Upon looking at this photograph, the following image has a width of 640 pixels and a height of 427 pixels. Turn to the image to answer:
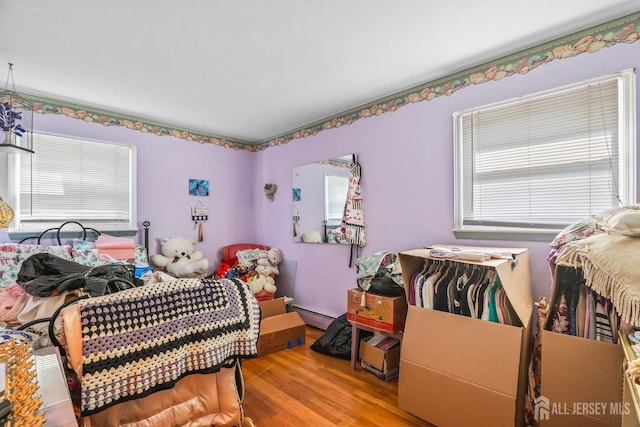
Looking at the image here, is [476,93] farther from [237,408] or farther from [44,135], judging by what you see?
[44,135]

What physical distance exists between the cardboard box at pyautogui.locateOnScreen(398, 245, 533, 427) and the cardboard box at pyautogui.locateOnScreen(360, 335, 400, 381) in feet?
1.49

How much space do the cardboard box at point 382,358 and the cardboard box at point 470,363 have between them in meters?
0.45

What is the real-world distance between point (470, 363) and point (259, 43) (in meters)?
2.35

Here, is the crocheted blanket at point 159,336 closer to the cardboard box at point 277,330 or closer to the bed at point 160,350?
the bed at point 160,350

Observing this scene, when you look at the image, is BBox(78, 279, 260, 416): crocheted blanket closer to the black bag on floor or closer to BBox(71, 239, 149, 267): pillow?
the black bag on floor

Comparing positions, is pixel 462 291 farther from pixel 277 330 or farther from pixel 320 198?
pixel 320 198

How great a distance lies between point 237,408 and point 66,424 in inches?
33.9

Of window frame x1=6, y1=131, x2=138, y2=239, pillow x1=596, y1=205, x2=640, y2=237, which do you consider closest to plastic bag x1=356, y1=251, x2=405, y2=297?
pillow x1=596, y1=205, x2=640, y2=237

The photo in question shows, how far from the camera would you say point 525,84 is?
214 centimetres

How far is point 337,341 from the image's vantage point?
2877 millimetres

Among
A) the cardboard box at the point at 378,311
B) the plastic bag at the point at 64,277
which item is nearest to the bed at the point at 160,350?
the plastic bag at the point at 64,277

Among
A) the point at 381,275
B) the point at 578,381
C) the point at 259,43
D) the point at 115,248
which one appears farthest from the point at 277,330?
the point at 259,43

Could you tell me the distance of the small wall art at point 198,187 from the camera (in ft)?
12.8

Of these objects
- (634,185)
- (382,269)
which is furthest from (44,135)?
(634,185)
